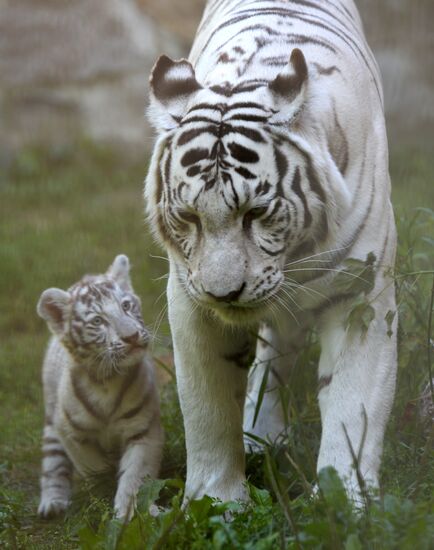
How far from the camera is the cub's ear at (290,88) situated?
3203mm

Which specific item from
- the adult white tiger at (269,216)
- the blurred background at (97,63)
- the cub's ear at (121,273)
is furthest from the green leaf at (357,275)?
the blurred background at (97,63)

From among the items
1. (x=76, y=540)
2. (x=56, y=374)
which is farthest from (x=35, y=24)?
(x=76, y=540)

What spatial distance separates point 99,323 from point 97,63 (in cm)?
558

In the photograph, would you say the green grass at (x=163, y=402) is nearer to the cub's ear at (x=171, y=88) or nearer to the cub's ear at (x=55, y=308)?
the cub's ear at (x=55, y=308)

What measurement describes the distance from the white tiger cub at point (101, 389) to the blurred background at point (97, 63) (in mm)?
4718

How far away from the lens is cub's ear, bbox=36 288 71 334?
176 inches

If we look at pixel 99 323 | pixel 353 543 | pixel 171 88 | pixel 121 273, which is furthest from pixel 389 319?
pixel 121 273

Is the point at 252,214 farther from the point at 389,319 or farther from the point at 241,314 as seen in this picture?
the point at 389,319

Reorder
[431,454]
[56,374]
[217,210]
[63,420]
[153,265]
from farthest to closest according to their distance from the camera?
[153,265] → [56,374] → [63,420] → [431,454] → [217,210]

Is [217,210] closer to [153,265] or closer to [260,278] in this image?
[260,278]

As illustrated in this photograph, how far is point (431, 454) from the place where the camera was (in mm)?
3551

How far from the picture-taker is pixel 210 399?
373cm

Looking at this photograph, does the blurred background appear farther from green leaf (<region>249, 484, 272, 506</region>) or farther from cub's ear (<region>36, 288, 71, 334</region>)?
green leaf (<region>249, 484, 272, 506</region>)

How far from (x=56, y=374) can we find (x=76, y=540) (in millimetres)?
1045
